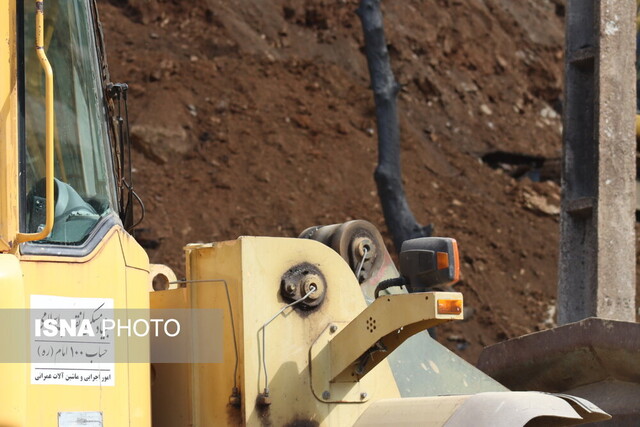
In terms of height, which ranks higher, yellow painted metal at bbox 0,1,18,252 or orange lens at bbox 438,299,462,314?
yellow painted metal at bbox 0,1,18,252

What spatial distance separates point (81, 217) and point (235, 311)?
662 millimetres

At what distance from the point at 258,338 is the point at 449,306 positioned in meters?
0.67

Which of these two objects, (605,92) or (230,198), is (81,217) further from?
(230,198)

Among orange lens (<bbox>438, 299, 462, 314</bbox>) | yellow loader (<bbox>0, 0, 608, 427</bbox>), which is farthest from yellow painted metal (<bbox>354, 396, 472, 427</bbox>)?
orange lens (<bbox>438, 299, 462, 314</bbox>)

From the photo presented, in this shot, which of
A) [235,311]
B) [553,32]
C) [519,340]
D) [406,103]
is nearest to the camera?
[235,311]

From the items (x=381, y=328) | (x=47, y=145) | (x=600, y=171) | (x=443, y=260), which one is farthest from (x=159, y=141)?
(x=47, y=145)

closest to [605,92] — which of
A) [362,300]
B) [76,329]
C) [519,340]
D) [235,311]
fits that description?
[519,340]

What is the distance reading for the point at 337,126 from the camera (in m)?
16.7

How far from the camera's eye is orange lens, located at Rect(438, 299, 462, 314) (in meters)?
4.16

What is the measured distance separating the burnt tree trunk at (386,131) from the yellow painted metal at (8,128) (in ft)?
27.0

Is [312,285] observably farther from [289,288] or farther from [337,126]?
Result: [337,126]

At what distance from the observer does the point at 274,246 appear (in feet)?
14.6

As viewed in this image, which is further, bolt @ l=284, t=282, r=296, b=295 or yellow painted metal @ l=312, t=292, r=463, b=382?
bolt @ l=284, t=282, r=296, b=295

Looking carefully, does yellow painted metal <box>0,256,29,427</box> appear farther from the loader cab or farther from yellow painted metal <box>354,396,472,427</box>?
yellow painted metal <box>354,396,472,427</box>
